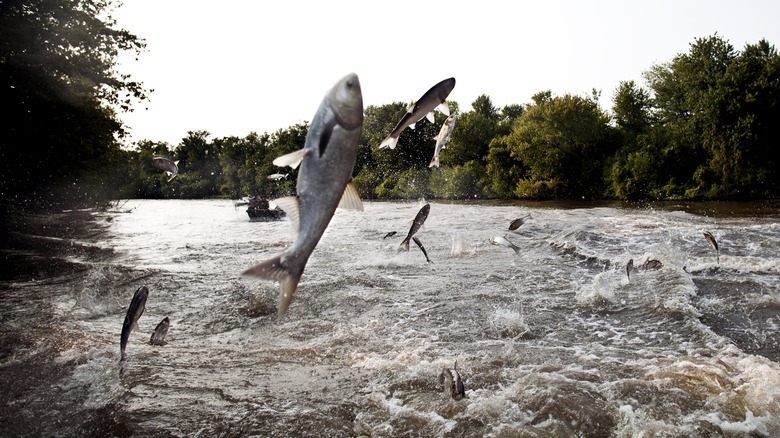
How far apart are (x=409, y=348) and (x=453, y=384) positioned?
1.59 m

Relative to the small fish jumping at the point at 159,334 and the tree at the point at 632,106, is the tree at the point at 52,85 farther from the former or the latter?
the tree at the point at 632,106

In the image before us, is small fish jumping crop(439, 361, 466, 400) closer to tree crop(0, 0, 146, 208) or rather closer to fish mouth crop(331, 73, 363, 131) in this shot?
fish mouth crop(331, 73, 363, 131)

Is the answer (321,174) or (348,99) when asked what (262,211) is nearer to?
(321,174)

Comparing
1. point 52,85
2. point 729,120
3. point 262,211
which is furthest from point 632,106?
point 52,85

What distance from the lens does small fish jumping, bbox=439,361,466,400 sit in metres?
4.54

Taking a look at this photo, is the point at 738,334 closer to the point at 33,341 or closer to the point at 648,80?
the point at 33,341

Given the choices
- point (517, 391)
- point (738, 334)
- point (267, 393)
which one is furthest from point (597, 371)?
point (267, 393)

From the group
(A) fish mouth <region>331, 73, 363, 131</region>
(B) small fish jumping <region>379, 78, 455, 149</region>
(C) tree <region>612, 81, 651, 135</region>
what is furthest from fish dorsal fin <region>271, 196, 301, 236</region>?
(C) tree <region>612, 81, 651, 135</region>

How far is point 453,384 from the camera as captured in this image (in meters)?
4.62

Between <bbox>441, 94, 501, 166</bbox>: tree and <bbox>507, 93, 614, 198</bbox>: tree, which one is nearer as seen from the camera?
<bbox>507, 93, 614, 198</bbox>: tree

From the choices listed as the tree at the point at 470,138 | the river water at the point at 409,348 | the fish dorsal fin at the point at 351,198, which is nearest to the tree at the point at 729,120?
the tree at the point at 470,138

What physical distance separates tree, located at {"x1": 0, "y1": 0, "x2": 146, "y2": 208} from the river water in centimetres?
691

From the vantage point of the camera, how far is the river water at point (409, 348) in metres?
4.38

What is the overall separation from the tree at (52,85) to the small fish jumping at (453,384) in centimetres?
Result: 1777
